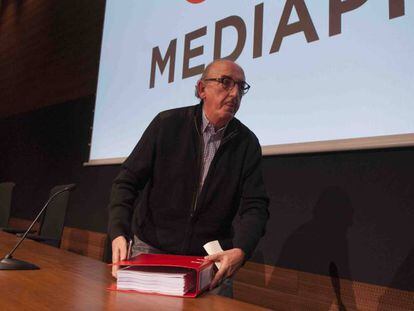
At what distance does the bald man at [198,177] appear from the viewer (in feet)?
4.43

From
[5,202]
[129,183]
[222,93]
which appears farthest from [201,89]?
[5,202]

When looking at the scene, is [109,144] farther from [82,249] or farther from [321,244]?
[321,244]

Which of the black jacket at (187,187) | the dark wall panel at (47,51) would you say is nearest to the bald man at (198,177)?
the black jacket at (187,187)

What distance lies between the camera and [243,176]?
1.44 m

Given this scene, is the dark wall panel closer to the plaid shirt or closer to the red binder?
the plaid shirt

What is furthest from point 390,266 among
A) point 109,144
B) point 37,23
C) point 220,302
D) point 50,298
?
point 37,23

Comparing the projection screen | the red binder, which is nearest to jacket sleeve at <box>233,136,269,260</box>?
the red binder

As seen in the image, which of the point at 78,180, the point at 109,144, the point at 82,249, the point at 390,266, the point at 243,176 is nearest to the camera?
the point at 243,176

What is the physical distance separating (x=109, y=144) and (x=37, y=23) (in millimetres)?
2929

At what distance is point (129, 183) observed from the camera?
52.2 inches

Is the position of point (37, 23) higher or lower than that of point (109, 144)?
higher

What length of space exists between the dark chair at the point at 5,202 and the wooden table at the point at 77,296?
8.04 ft

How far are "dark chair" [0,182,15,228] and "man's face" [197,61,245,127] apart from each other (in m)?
2.60

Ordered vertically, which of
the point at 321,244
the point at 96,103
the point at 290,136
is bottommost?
the point at 321,244
